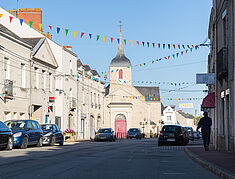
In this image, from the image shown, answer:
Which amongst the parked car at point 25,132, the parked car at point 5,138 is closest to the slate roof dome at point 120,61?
the parked car at point 25,132

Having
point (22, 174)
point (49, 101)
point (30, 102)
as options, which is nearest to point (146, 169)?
point (22, 174)

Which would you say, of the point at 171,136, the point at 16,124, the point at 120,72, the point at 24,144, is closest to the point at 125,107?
the point at 120,72

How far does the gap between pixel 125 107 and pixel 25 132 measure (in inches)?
2338

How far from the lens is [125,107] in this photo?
81.1 meters

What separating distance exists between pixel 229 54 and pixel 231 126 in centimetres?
303

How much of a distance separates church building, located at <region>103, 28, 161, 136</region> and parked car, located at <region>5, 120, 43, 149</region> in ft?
167

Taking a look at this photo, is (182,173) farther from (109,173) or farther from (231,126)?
(231,126)

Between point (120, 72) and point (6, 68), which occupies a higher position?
point (120, 72)

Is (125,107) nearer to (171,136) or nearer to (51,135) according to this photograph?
(171,136)

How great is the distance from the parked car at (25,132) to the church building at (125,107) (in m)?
50.9

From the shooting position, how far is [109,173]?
1016 cm

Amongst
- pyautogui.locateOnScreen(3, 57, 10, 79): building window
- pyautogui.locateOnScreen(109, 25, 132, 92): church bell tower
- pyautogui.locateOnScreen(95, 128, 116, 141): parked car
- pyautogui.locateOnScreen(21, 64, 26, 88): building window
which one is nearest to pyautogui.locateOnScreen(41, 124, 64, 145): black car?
pyautogui.locateOnScreen(3, 57, 10, 79): building window

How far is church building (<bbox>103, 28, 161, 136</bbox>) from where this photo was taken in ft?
264

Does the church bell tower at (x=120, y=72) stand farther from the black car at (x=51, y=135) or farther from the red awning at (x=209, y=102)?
the red awning at (x=209, y=102)
